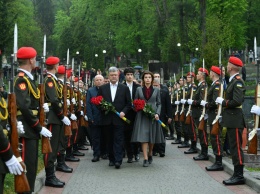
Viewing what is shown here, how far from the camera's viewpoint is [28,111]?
327 inches

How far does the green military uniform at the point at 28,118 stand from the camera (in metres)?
8.32

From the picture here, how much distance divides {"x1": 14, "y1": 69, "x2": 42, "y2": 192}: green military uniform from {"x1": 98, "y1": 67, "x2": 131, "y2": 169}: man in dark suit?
521 centimetres

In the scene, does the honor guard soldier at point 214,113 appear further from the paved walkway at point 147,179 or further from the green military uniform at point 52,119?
the green military uniform at point 52,119

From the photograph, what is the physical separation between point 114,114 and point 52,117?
3.20 metres

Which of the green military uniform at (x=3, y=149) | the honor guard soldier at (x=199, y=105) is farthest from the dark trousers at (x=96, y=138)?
the green military uniform at (x=3, y=149)

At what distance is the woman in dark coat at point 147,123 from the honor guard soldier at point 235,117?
9.49 feet

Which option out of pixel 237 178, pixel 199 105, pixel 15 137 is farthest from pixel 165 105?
pixel 15 137

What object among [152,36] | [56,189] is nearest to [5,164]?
[56,189]

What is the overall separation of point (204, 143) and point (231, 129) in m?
3.41

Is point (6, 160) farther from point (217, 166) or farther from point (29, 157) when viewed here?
point (217, 166)

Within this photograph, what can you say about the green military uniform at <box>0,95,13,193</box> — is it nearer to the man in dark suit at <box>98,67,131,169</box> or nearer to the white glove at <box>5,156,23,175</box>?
the white glove at <box>5,156,23,175</box>

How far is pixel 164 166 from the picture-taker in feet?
46.4

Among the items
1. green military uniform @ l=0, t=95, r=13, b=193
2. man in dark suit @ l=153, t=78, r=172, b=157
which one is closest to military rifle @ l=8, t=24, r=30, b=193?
green military uniform @ l=0, t=95, r=13, b=193

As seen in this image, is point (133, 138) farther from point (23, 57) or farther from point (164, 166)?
point (23, 57)
